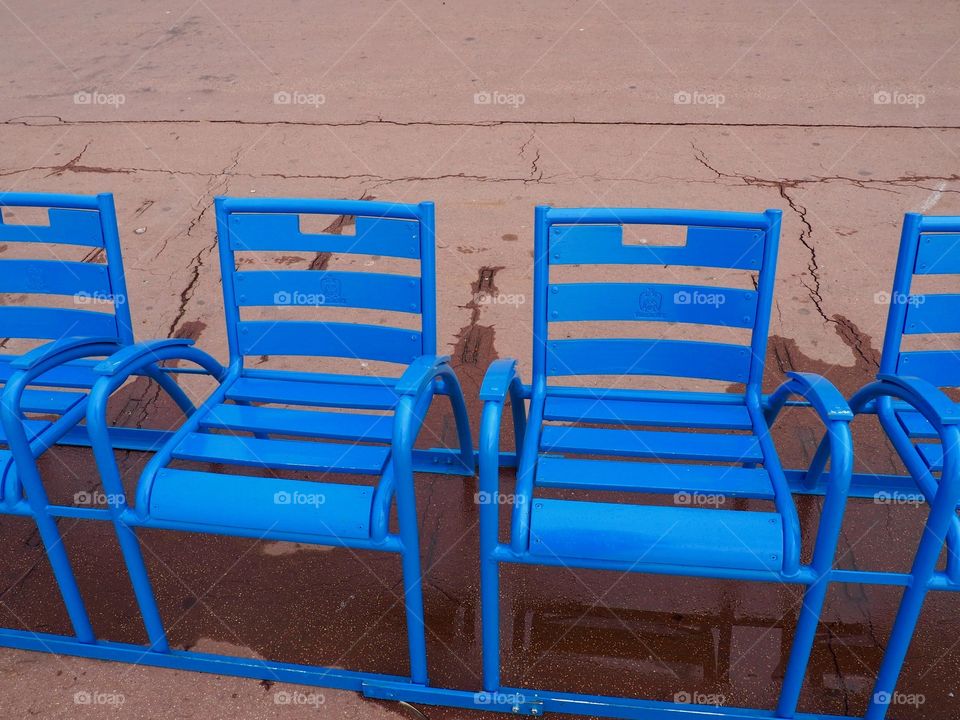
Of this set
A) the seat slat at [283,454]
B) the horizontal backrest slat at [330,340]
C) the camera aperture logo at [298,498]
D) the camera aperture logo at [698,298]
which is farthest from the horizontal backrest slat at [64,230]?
the camera aperture logo at [698,298]

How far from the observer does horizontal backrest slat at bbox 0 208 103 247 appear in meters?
2.42

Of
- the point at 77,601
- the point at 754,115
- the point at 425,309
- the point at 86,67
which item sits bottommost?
the point at 77,601

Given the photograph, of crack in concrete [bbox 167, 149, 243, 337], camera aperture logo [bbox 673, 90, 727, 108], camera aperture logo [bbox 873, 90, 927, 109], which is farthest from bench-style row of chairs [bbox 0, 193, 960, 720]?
camera aperture logo [bbox 873, 90, 927, 109]

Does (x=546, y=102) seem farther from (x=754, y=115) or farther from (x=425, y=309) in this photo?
(x=425, y=309)

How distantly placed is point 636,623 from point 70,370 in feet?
6.23

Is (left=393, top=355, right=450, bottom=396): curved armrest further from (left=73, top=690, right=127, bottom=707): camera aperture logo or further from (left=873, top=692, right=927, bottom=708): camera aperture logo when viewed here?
(left=873, top=692, right=927, bottom=708): camera aperture logo

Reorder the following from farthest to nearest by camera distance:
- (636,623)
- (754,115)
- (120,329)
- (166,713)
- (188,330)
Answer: (754,115)
(188,330)
(120,329)
(636,623)
(166,713)

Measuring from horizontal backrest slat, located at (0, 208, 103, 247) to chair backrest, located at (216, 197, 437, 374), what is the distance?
1.22ft

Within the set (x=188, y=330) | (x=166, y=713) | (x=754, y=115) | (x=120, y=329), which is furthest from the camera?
(x=754, y=115)

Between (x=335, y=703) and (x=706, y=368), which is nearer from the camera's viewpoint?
(x=335, y=703)

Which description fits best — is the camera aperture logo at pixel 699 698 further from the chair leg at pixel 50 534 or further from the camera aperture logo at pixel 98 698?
the chair leg at pixel 50 534

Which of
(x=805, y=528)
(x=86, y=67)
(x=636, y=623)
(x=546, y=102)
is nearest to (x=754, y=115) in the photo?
(x=546, y=102)

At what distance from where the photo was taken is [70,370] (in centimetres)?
A: 264

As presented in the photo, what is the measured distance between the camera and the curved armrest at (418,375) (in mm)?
1868
